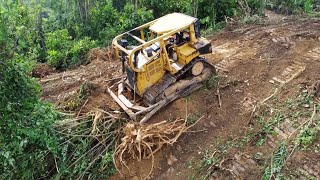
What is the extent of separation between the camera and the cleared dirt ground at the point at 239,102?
22.4ft

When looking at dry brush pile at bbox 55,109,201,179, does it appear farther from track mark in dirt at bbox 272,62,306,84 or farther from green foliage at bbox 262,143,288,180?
track mark in dirt at bbox 272,62,306,84

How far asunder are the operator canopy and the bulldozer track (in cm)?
94

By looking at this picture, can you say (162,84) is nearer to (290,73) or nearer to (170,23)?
(170,23)

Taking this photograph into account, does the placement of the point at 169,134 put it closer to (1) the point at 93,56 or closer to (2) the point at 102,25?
(1) the point at 93,56

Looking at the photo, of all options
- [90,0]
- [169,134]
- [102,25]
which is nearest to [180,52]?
[169,134]

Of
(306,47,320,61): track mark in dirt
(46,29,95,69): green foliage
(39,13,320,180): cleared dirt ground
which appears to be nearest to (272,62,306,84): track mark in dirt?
(39,13,320,180): cleared dirt ground

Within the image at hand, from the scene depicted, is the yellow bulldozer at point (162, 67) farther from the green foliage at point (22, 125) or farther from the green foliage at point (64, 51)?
the green foliage at point (64, 51)

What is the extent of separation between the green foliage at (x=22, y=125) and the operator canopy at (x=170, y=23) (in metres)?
2.94

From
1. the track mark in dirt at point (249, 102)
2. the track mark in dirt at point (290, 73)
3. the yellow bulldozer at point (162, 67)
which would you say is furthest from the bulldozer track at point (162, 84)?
the track mark in dirt at point (290, 73)

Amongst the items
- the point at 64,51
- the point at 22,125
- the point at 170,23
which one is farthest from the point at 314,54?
the point at 64,51

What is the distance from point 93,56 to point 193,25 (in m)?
5.15

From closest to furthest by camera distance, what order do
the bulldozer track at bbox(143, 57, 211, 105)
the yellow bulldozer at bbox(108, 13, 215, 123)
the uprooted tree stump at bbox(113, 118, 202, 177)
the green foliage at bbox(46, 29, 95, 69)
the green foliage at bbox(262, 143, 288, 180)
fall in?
the green foliage at bbox(262, 143, 288, 180)
the uprooted tree stump at bbox(113, 118, 202, 177)
the yellow bulldozer at bbox(108, 13, 215, 123)
the bulldozer track at bbox(143, 57, 211, 105)
the green foliage at bbox(46, 29, 95, 69)

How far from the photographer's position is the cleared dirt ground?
6836 mm

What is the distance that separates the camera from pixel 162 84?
812 centimetres
